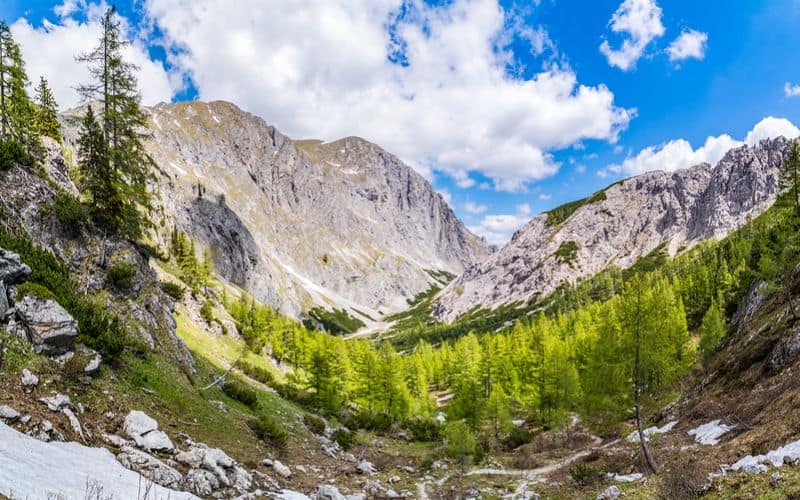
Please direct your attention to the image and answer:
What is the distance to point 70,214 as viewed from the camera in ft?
74.3

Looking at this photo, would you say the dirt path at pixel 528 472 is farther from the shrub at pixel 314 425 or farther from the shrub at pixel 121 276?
the shrub at pixel 121 276

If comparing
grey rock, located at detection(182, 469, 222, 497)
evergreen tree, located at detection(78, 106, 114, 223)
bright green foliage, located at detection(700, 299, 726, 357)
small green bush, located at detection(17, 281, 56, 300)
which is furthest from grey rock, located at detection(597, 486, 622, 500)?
bright green foliage, located at detection(700, 299, 726, 357)

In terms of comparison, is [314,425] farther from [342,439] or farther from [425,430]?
[425,430]

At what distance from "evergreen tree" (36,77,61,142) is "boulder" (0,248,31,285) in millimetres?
39819

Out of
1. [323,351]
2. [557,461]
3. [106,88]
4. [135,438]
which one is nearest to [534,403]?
[557,461]

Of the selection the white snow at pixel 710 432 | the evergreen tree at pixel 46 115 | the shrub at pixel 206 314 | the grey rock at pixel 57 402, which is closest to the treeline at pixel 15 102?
the evergreen tree at pixel 46 115

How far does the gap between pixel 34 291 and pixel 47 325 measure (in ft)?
4.73

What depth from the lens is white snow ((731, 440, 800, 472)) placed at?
12875mm

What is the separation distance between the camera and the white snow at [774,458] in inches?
507

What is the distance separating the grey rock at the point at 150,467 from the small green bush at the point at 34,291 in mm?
6269

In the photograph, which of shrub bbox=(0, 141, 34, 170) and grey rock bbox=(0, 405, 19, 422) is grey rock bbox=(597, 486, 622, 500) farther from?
shrub bbox=(0, 141, 34, 170)

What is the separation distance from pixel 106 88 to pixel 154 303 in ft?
46.2

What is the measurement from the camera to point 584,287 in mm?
187500

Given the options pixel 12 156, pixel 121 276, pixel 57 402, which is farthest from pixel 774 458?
pixel 12 156
